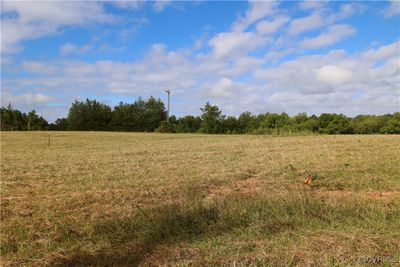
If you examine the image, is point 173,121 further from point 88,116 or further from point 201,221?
point 201,221

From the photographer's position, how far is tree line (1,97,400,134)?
64.4 m

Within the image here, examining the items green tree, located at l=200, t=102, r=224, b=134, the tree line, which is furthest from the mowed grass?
green tree, located at l=200, t=102, r=224, b=134

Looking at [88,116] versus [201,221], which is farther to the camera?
[88,116]

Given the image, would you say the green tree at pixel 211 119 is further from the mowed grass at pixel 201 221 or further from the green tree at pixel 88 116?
the mowed grass at pixel 201 221

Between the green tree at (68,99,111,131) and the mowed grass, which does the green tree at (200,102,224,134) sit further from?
the mowed grass

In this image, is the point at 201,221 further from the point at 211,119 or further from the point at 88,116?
the point at 88,116

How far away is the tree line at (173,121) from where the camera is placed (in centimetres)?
6444

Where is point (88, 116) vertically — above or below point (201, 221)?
above

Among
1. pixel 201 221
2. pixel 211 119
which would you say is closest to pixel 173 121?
pixel 211 119

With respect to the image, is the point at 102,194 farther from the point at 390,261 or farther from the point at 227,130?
the point at 227,130

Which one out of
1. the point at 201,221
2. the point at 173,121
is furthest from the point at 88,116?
the point at 201,221

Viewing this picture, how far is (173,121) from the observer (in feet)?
288

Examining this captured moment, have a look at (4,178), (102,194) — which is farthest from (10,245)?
(4,178)

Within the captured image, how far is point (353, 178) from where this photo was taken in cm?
1025
